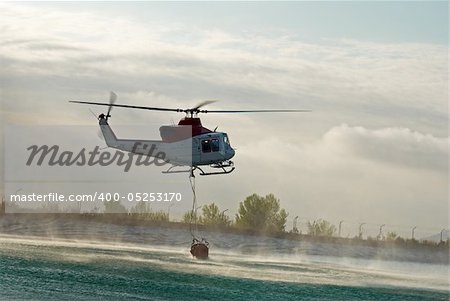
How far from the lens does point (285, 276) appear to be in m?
60.1

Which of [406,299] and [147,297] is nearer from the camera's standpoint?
[147,297]

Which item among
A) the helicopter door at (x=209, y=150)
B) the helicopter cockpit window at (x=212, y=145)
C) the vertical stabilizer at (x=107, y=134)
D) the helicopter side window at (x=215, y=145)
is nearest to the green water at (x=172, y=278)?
the vertical stabilizer at (x=107, y=134)

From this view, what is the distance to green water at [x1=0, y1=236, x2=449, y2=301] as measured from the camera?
5191 centimetres

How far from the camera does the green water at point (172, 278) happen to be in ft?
170

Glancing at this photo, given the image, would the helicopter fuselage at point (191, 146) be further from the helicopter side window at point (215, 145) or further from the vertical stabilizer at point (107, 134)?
the vertical stabilizer at point (107, 134)

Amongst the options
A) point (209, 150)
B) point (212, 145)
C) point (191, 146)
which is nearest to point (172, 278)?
point (191, 146)

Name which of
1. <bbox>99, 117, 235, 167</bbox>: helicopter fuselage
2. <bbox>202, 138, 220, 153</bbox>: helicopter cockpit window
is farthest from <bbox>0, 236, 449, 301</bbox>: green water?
<bbox>202, 138, 220, 153</bbox>: helicopter cockpit window

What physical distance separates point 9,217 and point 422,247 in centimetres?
3089

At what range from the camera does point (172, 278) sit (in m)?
55.2

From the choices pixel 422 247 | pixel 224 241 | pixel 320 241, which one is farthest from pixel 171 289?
pixel 422 247

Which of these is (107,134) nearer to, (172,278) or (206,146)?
(206,146)

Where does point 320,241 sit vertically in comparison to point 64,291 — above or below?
above

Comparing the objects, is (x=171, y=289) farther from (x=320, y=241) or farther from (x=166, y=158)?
(x=320, y=241)

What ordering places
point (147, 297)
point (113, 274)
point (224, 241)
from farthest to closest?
point (224, 241) < point (113, 274) < point (147, 297)
